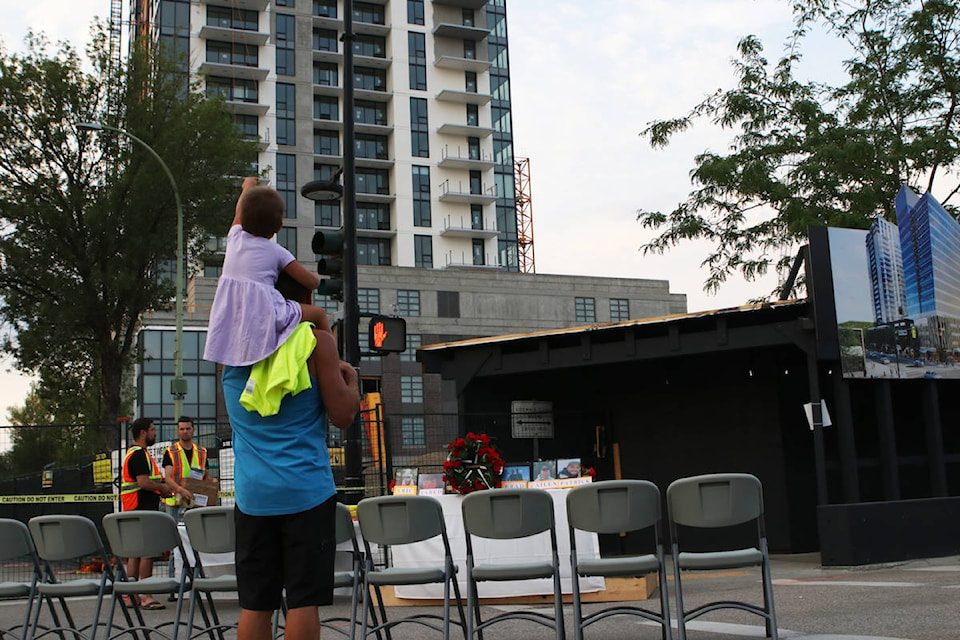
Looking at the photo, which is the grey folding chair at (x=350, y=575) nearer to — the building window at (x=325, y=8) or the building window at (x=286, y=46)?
the building window at (x=286, y=46)

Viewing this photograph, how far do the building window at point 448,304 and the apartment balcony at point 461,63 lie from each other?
74.3 feet

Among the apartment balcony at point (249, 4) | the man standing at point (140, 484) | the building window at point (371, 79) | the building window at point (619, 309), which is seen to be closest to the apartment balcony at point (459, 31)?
the building window at point (371, 79)

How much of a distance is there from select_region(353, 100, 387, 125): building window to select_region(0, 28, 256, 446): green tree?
46913 mm

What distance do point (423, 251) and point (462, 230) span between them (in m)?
3.46

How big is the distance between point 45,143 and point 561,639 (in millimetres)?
24822

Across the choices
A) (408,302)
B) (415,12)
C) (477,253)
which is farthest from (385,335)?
(415,12)

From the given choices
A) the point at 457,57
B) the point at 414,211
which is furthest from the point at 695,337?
the point at 457,57

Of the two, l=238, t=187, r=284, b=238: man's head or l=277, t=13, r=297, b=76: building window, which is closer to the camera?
l=238, t=187, r=284, b=238: man's head

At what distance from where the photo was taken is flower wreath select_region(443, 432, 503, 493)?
30.6 ft

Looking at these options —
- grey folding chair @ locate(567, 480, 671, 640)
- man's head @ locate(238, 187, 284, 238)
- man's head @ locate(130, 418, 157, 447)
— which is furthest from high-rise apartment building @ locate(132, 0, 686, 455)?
man's head @ locate(238, 187, 284, 238)

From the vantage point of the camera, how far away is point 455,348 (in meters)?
15.7

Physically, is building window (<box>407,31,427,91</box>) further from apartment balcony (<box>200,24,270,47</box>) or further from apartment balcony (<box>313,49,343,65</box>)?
apartment balcony (<box>200,24,270,47</box>)

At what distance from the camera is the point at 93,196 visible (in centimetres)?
2634

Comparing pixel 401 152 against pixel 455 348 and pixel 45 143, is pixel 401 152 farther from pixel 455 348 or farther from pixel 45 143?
pixel 455 348
